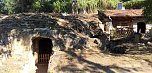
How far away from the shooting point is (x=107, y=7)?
137ft

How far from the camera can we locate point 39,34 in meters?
21.4

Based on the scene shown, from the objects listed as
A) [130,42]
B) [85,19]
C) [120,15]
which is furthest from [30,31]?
[120,15]

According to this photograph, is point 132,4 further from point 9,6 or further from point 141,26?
point 9,6

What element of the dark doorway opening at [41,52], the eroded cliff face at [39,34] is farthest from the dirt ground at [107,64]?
the dark doorway opening at [41,52]

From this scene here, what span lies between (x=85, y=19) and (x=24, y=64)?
772 cm

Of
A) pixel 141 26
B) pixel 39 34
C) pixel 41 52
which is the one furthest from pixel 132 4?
pixel 39 34

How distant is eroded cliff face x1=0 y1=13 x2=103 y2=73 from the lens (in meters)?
20.9

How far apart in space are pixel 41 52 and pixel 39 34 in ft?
9.34

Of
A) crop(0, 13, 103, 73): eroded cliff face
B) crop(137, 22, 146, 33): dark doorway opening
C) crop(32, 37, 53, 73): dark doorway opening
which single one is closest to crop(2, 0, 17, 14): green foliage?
crop(137, 22, 146, 33): dark doorway opening

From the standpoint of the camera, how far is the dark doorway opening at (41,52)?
22297 mm

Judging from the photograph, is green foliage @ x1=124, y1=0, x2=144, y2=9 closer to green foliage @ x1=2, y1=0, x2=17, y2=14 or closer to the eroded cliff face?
green foliage @ x1=2, y1=0, x2=17, y2=14

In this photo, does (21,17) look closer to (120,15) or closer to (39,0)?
(120,15)

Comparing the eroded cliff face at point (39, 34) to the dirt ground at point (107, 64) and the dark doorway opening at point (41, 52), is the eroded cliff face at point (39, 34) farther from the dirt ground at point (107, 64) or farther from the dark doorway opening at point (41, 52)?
the dirt ground at point (107, 64)

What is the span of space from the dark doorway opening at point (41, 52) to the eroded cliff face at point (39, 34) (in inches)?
30.2
